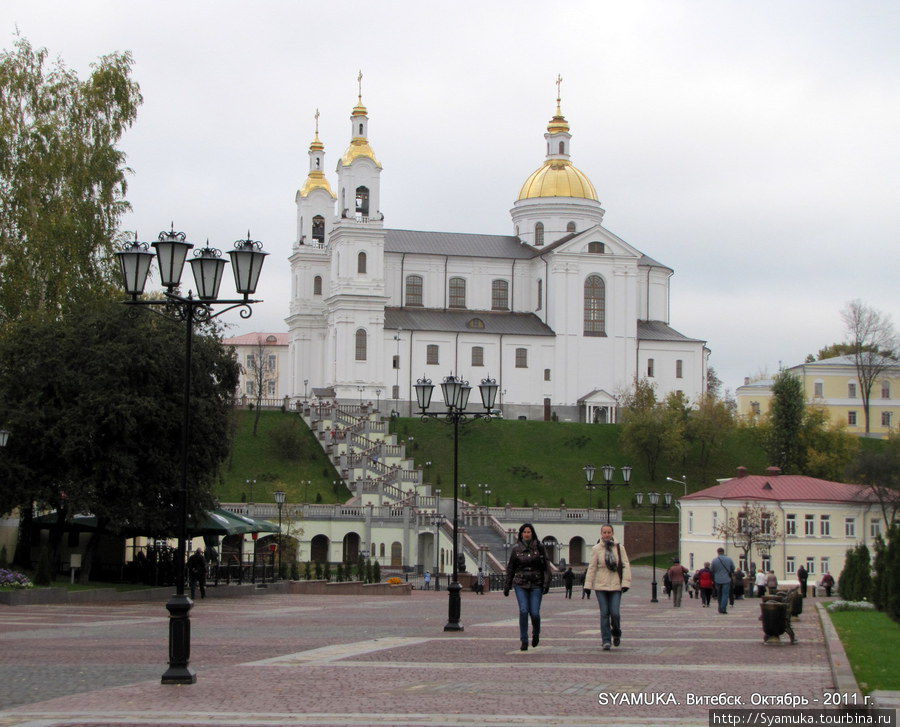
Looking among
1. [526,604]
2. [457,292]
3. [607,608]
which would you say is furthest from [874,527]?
[526,604]

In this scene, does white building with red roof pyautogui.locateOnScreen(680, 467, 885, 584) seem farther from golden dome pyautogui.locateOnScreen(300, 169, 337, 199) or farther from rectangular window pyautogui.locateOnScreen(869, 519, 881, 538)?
golden dome pyautogui.locateOnScreen(300, 169, 337, 199)

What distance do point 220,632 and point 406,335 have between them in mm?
77996

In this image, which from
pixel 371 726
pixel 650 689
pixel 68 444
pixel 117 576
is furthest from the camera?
pixel 117 576

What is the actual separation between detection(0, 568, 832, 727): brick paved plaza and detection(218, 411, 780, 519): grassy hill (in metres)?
53.0

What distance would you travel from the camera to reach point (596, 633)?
2250cm

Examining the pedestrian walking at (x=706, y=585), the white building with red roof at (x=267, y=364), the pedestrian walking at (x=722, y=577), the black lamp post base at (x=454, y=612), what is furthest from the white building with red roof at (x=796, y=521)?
the white building with red roof at (x=267, y=364)

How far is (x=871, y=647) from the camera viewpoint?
18.3 metres

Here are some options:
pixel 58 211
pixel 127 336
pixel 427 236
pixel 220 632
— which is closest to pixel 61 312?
pixel 58 211

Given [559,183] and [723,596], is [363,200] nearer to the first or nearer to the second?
[559,183]

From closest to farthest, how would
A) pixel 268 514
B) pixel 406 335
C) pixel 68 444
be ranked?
pixel 68 444, pixel 268 514, pixel 406 335

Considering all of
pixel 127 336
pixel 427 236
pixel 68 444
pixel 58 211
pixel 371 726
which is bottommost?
pixel 371 726

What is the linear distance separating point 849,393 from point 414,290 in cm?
3818

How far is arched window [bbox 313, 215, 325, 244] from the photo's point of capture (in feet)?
362

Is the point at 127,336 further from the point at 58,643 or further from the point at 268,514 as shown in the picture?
the point at 268,514
